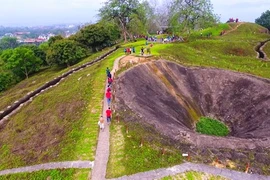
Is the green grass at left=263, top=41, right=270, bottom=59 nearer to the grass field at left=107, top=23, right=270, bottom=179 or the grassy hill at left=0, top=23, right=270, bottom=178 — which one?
the grass field at left=107, top=23, right=270, bottom=179

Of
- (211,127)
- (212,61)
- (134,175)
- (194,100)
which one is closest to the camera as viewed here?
(134,175)

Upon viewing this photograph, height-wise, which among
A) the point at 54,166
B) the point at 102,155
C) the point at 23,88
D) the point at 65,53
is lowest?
the point at 54,166

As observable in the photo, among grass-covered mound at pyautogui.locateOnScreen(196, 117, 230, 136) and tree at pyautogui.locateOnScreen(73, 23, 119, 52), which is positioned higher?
tree at pyautogui.locateOnScreen(73, 23, 119, 52)

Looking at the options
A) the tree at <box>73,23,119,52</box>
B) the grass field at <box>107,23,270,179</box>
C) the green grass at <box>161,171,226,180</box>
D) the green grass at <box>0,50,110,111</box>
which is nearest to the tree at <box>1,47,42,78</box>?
the green grass at <box>0,50,110,111</box>

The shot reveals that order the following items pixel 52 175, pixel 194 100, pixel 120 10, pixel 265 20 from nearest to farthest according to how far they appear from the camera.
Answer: pixel 52 175, pixel 194 100, pixel 120 10, pixel 265 20

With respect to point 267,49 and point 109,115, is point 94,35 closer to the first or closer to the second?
point 267,49

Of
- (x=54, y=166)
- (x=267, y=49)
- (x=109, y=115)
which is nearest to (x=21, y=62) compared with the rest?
→ (x=109, y=115)
